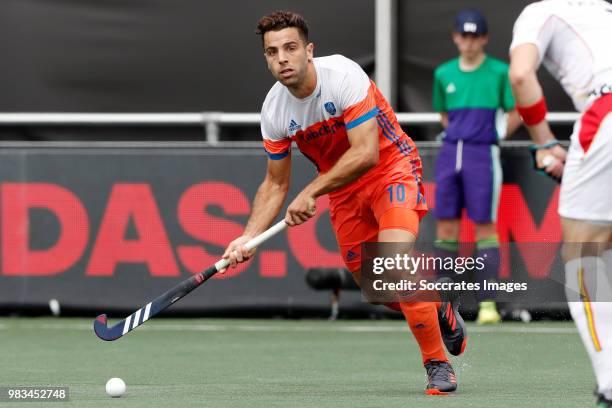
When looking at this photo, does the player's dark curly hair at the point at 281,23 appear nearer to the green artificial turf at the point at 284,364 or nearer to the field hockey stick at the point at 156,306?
the field hockey stick at the point at 156,306

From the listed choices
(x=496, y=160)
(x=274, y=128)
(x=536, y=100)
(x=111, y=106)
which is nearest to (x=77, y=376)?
(x=274, y=128)

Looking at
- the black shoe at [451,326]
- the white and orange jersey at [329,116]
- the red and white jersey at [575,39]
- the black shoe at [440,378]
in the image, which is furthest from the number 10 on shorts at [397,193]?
the red and white jersey at [575,39]

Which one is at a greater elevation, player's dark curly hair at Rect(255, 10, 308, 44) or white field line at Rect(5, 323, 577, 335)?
player's dark curly hair at Rect(255, 10, 308, 44)

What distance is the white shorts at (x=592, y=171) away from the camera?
4926mm

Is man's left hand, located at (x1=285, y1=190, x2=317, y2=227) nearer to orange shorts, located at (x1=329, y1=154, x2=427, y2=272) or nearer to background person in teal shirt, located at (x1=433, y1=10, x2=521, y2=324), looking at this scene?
orange shorts, located at (x1=329, y1=154, x2=427, y2=272)

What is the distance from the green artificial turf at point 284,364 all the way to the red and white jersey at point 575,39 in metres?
1.43

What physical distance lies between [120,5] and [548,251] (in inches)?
161

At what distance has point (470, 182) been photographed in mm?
10062

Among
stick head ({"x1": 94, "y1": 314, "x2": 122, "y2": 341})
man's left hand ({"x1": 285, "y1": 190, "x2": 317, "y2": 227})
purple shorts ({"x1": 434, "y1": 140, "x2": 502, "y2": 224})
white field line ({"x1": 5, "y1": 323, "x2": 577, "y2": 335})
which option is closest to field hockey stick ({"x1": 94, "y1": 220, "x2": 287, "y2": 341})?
stick head ({"x1": 94, "y1": 314, "x2": 122, "y2": 341})

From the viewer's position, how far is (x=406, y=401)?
595cm

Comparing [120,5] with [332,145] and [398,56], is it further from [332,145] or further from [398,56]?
[332,145]

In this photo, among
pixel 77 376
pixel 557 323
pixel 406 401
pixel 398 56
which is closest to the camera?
pixel 406 401

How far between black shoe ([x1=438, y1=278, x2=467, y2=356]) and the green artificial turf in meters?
0.19

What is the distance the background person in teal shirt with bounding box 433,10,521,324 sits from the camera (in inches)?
396
